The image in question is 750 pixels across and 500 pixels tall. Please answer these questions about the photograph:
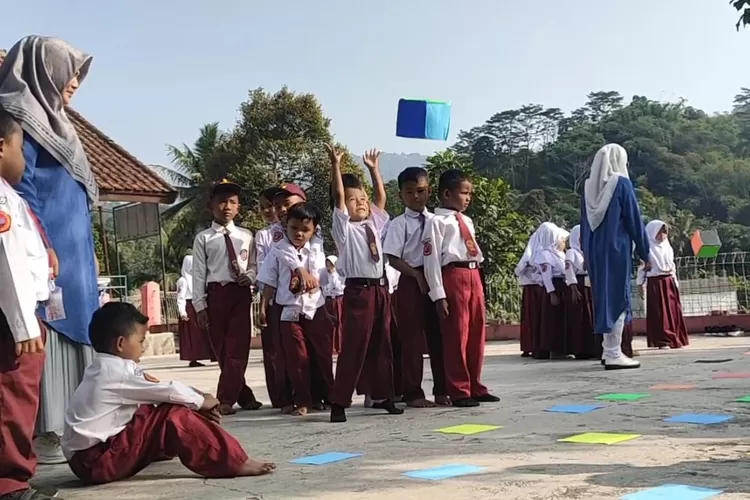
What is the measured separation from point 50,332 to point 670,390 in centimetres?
378

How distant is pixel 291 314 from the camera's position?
575cm

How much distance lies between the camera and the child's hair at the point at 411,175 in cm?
565

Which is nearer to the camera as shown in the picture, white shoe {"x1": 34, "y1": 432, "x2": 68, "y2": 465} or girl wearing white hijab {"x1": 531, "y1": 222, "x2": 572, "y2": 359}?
white shoe {"x1": 34, "y1": 432, "x2": 68, "y2": 465}

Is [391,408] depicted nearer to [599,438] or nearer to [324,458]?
[324,458]

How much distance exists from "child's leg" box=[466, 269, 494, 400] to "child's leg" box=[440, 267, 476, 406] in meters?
0.08

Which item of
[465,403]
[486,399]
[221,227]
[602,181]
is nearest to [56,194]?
[221,227]

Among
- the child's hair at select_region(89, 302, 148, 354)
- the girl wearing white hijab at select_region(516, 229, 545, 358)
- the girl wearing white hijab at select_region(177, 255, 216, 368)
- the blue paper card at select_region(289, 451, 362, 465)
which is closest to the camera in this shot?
the child's hair at select_region(89, 302, 148, 354)

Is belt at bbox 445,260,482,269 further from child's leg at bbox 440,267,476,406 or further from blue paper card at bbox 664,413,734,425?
blue paper card at bbox 664,413,734,425

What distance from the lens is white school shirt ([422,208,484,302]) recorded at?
17.7ft

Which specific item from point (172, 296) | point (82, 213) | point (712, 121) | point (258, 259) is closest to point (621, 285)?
point (258, 259)

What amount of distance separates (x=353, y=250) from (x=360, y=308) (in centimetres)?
36

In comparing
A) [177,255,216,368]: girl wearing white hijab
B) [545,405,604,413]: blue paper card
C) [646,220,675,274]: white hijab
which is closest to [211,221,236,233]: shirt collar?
[545,405,604,413]: blue paper card

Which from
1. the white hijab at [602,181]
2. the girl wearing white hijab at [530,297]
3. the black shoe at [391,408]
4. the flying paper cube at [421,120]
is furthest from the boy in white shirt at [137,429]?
the girl wearing white hijab at [530,297]

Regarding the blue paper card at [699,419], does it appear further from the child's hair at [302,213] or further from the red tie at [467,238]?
the child's hair at [302,213]
